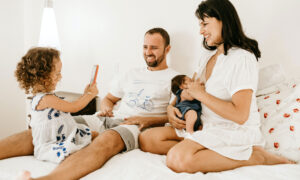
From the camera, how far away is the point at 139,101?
166cm

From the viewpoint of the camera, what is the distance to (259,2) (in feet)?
5.22

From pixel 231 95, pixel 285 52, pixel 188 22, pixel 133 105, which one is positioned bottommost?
pixel 133 105

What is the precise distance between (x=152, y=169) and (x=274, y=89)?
845 mm

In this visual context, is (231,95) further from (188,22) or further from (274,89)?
(188,22)

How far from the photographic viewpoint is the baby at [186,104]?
130cm

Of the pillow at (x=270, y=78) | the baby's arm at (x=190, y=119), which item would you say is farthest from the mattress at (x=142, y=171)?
the pillow at (x=270, y=78)

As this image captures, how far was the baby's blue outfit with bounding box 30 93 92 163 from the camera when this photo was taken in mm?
1167

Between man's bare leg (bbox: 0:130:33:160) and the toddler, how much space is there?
4 cm

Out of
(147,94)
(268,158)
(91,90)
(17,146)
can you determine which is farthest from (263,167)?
(17,146)

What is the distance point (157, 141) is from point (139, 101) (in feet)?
1.38

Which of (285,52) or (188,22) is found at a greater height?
(188,22)

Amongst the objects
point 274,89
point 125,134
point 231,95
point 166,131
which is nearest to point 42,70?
point 125,134

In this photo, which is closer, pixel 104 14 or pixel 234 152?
pixel 234 152

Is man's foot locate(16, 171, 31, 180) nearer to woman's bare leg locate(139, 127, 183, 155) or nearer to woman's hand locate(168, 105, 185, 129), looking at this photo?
woman's bare leg locate(139, 127, 183, 155)
